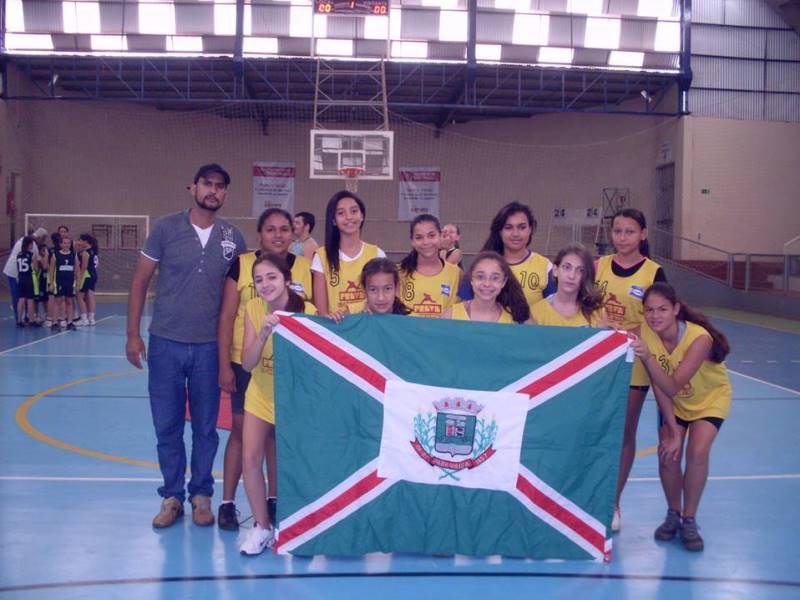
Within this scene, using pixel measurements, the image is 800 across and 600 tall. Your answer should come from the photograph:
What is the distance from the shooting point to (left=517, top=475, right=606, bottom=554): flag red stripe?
3879 mm

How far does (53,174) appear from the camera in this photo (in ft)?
78.4

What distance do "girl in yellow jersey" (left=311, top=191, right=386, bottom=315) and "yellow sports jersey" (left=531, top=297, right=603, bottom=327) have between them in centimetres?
93

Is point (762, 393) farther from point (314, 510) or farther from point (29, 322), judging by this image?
point (29, 322)

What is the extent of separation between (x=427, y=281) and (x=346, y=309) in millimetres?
462

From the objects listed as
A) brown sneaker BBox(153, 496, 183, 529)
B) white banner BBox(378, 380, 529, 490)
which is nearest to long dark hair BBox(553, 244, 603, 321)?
white banner BBox(378, 380, 529, 490)

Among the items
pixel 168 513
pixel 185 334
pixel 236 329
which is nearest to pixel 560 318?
Result: pixel 236 329

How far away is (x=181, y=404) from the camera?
14.3ft

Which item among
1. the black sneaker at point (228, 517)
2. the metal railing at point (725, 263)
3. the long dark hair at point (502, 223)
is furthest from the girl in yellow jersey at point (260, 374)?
the metal railing at point (725, 263)

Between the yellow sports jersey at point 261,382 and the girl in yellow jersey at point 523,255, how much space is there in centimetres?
113

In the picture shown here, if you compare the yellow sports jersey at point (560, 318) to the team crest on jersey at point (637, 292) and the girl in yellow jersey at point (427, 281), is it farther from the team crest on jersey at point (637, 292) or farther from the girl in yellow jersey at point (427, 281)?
the girl in yellow jersey at point (427, 281)

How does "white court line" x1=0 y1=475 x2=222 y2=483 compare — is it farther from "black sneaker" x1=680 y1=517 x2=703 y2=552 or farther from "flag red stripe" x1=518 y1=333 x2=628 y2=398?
"black sneaker" x1=680 y1=517 x2=703 y2=552

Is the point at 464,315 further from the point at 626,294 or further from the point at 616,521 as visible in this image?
the point at 616,521

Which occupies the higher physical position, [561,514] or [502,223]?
[502,223]

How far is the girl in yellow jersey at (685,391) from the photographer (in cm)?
403
